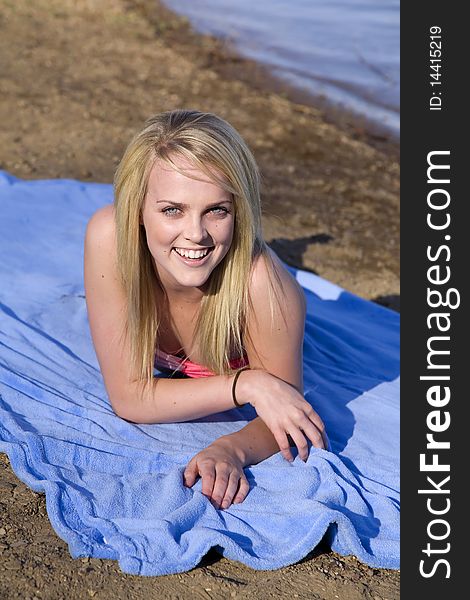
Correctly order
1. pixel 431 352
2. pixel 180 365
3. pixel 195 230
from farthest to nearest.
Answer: pixel 180 365 → pixel 431 352 → pixel 195 230

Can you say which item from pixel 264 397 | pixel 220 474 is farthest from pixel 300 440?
pixel 220 474

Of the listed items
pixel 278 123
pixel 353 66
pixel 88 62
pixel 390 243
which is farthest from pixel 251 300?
pixel 353 66

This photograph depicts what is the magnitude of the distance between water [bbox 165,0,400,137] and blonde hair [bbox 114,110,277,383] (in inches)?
236

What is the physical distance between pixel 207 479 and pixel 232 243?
2.67ft

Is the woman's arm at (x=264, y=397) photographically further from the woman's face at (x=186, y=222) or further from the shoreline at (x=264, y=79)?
the shoreline at (x=264, y=79)

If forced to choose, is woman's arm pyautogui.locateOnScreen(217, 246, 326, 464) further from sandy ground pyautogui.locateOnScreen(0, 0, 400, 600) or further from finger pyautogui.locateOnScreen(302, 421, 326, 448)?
sandy ground pyautogui.locateOnScreen(0, 0, 400, 600)

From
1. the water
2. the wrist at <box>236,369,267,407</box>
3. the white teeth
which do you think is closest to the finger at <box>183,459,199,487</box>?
the wrist at <box>236,369,267,407</box>

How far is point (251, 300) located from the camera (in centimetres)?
339

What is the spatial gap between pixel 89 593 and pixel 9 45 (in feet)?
26.9

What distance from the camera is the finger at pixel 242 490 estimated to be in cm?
316

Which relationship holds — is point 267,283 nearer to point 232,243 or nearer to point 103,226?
point 232,243

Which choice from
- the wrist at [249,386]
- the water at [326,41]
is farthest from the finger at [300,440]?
the water at [326,41]

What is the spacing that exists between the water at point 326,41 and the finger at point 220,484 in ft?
21.1

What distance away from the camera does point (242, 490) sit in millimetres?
3180
